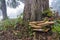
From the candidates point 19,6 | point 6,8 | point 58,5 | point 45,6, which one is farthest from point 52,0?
point 45,6

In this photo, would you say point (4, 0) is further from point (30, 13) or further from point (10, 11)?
point (30, 13)

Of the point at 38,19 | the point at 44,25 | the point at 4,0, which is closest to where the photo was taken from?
the point at 44,25

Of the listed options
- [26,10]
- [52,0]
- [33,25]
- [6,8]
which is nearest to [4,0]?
[6,8]

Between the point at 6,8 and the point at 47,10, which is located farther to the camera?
the point at 6,8

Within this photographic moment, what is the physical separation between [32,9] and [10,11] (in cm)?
745

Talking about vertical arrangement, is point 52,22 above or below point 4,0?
below

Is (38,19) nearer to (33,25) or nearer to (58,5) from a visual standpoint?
A: (33,25)

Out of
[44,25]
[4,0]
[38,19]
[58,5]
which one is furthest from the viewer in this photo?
[4,0]

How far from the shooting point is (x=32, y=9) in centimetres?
532

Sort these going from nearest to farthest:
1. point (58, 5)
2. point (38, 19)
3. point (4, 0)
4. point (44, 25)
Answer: point (44, 25), point (38, 19), point (58, 5), point (4, 0)

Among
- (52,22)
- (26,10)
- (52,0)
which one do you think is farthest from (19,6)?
(52,22)

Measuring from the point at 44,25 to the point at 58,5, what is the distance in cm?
635

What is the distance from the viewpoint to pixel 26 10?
549 centimetres

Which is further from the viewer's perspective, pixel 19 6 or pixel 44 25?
pixel 19 6
